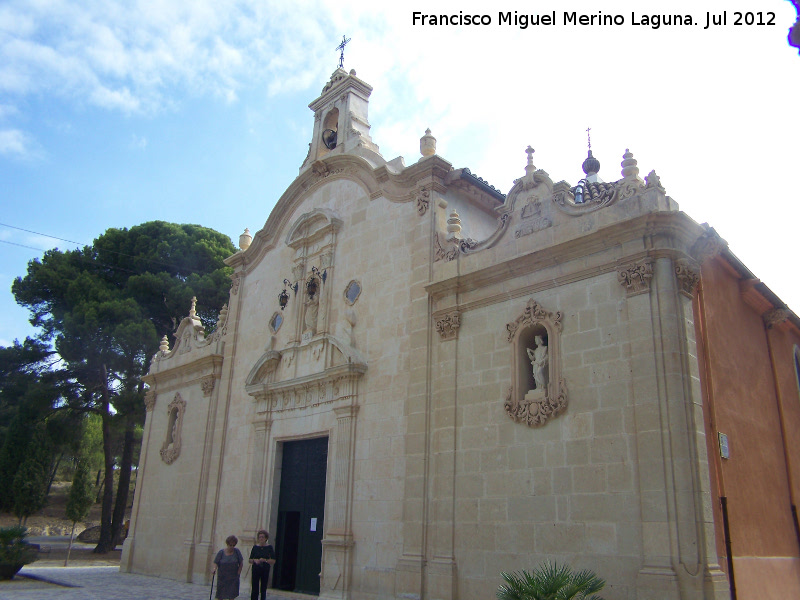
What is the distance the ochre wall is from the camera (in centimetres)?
994

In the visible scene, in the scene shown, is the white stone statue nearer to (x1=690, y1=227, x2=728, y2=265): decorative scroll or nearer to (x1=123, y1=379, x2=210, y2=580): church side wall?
(x1=690, y1=227, x2=728, y2=265): decorative scroll

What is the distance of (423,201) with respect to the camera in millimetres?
14586

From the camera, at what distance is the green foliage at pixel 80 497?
94.8 ft

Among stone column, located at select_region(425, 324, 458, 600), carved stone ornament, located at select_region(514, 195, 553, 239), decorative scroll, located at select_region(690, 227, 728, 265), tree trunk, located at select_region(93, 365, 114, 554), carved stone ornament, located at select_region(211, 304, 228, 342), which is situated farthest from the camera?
tree trunk, located at select_region(93, 365, 114, 554)

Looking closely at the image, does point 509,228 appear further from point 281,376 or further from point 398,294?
point 281,376

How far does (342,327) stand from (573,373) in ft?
20.5

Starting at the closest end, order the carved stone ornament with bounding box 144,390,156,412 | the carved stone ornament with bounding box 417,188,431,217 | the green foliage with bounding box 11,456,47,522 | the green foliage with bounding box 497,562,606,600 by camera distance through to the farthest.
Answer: the green foliage with bounding box 497,562,606,600, the carved stone ornament with bounding box 417,188,431,217, the carved stone ornament with bounding box 144,390,156,412, the green foliage with bounding box 11,456,47,522

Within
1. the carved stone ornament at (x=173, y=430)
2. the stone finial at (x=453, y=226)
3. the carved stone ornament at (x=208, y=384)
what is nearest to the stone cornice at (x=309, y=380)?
the carved stone ornament at (x=208, y=384)

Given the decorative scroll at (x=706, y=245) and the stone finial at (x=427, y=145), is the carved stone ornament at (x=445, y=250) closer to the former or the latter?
the stone finial at (x=427, y=145)

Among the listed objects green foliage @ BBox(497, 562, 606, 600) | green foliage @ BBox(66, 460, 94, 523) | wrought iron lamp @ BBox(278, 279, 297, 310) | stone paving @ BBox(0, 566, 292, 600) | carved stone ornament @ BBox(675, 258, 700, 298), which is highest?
wrought iron lamp @ BBox(278, 279, 297, 310)

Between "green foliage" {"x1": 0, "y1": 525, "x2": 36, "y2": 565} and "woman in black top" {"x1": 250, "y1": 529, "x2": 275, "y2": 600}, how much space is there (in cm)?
1006

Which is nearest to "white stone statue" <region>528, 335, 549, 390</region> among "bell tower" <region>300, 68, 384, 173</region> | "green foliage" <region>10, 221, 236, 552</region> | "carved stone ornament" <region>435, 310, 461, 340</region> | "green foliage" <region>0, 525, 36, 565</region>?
"carved stone ornament" <region>435, 310, 461, 340</region>

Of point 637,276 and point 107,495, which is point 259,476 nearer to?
point 637,276

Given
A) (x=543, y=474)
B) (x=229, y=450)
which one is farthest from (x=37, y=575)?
(x=543, y=474)
